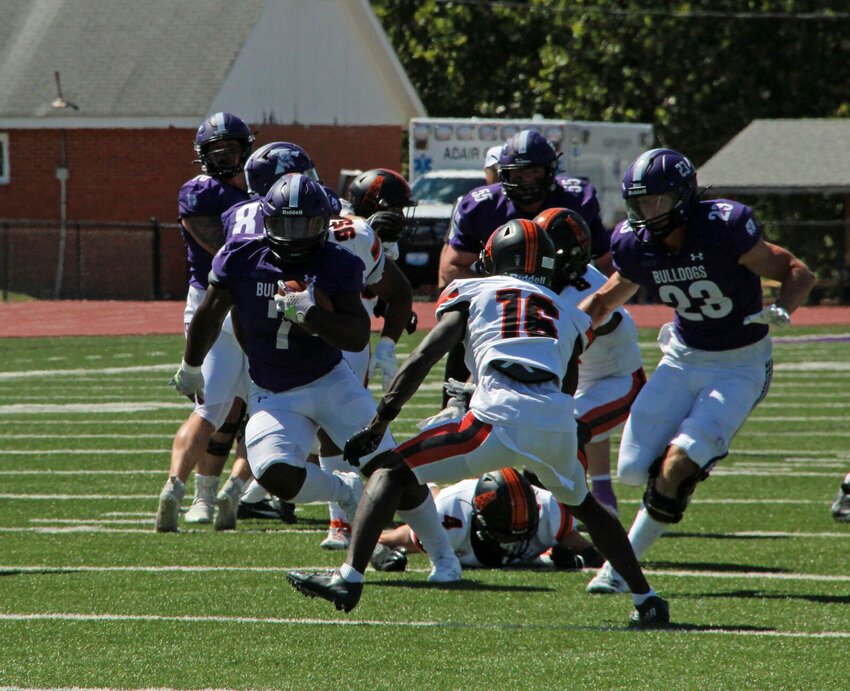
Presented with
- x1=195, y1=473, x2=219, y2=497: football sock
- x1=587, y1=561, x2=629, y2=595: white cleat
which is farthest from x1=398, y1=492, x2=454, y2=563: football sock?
x1=195, y1=473, x2=219, y2=497: football sock

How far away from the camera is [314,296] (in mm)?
6527

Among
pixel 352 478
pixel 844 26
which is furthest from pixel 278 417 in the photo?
pixel 844 26

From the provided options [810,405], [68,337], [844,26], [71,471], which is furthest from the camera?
[844,26]

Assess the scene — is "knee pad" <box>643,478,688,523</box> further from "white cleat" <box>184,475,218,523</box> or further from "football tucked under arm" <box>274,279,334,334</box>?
"white cleat" <box>184,475,218,523</box>

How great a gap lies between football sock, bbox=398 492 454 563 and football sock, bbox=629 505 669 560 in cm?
76

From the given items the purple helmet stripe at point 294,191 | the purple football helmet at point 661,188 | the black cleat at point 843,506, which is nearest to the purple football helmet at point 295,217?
the purple helmet stripe at point 294,191

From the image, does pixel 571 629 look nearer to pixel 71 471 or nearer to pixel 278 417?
pixel 278 417

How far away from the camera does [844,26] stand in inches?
1414

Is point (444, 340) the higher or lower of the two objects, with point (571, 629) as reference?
higher

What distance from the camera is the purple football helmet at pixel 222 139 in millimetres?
8883

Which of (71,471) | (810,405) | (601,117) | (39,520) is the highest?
(39,520)

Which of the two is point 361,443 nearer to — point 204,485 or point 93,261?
point 204,485

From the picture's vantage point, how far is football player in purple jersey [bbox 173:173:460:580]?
6.65 m

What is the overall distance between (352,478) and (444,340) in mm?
1449
